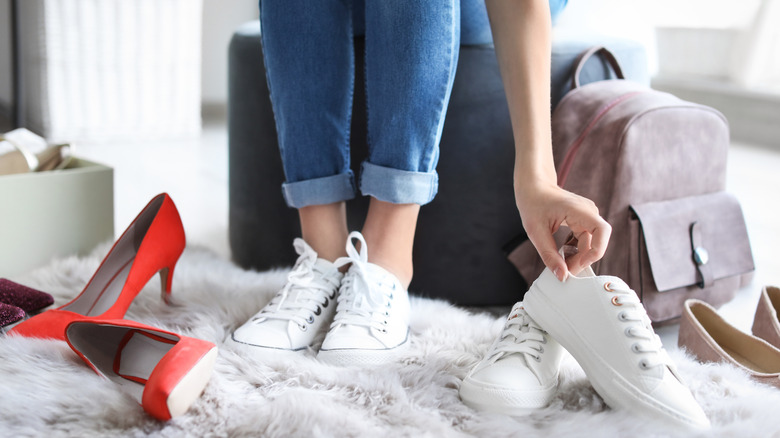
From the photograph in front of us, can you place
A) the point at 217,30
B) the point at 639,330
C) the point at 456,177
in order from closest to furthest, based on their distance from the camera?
1. the point at 639,330
2. the point at 456,177
3. the point at 217,30

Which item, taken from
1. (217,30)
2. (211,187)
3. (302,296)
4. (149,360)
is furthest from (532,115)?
(217,30)

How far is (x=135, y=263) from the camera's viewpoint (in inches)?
29.3

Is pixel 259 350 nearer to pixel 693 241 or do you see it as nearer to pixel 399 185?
pixel 399 185

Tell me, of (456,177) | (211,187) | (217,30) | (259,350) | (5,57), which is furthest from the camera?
(217,30)

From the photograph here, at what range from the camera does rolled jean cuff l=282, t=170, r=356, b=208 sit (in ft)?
2.44

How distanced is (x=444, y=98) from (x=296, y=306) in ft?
0.92

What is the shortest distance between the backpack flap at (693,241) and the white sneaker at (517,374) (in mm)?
269

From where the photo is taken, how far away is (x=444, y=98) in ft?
2.24

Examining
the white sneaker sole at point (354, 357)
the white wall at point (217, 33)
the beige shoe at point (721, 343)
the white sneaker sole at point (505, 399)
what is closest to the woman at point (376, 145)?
the white sneaker sole at point (354, 357)

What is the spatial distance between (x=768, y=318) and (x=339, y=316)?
1.68ft

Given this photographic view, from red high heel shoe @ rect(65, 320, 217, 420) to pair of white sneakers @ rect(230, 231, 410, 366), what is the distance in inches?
3.5

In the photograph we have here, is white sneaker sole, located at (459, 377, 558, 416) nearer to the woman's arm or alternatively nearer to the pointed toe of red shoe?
the woman's arm

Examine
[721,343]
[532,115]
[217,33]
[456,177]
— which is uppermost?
[217,33]

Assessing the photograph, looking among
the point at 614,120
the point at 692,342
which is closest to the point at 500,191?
the point at 614,120
